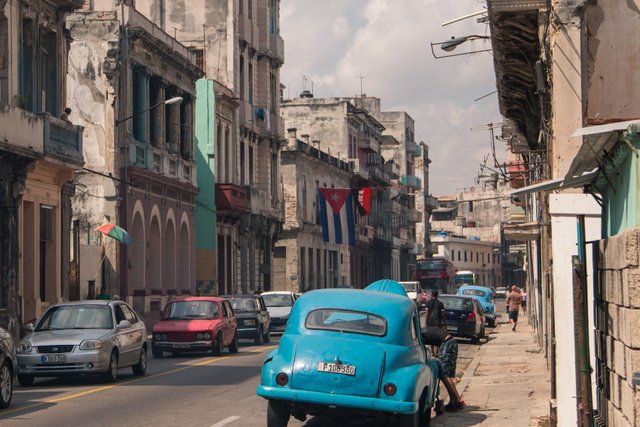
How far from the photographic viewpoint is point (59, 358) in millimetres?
22250

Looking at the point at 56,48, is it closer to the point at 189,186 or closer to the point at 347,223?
the point at 189,186

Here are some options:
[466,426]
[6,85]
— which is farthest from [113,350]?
[6,85]

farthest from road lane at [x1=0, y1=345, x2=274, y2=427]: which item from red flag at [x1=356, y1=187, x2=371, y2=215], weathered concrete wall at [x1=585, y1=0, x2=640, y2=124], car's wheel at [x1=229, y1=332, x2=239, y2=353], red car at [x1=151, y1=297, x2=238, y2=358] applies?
red flag at [x1=356, y1=187, x2=371, y2=215]

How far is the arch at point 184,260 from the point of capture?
5359 centimetres

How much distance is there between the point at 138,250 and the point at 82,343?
25.3 meters

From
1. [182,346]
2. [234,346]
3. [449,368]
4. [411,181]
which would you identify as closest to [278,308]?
[234,346]

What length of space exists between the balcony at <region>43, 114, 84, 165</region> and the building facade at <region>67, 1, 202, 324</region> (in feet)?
15.3

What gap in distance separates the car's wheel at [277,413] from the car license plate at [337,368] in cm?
65

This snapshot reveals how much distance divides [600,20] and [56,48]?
2206 cm

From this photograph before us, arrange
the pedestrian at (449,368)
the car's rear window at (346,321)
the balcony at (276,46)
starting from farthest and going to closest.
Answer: the balcony at (276,46) < the pedestrian at (449,368) < the car's rear window at (346,321)

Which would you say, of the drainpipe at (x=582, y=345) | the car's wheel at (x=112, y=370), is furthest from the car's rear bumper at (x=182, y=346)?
the drainpipe at (x=582, y=345)

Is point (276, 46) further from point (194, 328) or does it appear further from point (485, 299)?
point (194, 328)

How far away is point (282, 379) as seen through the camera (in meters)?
14.9

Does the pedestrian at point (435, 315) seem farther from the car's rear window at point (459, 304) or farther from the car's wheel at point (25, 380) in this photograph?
Result: the car's wheel at point (25, 380)
